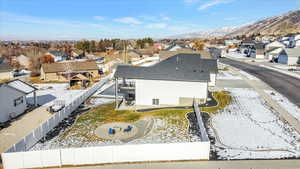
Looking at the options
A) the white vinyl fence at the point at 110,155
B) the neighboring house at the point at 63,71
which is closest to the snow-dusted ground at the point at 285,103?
the white vinyl fence at the point at 110,155

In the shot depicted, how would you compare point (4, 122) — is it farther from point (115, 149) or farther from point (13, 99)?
point (115, 149)

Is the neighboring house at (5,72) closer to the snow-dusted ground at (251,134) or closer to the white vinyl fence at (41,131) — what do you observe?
the white vinyl fence at (41,131)

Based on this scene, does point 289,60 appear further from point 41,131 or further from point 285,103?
point 41,131

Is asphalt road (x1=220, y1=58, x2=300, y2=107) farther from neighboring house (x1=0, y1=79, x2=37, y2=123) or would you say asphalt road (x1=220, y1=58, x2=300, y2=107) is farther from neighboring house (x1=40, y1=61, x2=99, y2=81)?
neighboring house (x1=40, y1=61, x2=99, y2=81)

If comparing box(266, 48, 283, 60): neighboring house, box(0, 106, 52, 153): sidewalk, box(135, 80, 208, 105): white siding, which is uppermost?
box(266, 48, 283, 60): neighboring house

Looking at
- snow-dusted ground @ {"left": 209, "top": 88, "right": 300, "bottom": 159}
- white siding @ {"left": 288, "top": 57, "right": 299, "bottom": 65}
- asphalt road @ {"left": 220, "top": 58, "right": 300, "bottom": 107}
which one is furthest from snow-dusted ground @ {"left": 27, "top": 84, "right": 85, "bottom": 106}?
white siding @ {"left": 288, "top": 57, "right": 299, "bottom": 65}
